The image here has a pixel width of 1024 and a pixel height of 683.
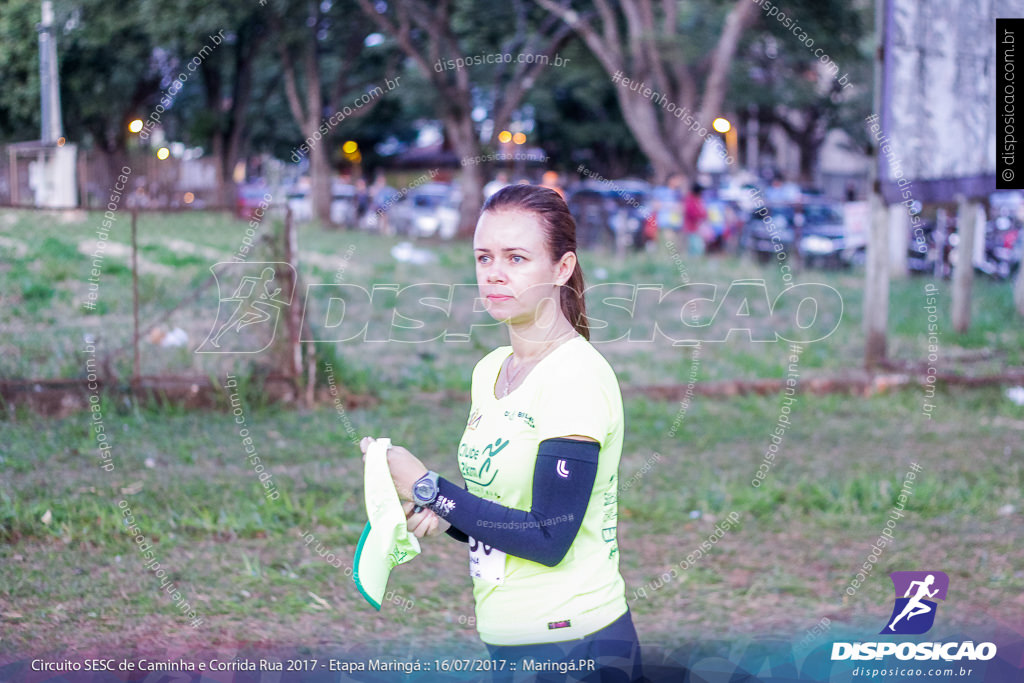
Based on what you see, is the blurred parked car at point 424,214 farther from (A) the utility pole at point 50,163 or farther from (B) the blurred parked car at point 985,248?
(A) the utility pole at point 50,163

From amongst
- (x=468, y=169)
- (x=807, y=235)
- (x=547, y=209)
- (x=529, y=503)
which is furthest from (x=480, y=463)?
(x=807, y=235)

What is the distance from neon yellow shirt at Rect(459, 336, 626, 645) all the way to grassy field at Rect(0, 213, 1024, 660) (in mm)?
2128

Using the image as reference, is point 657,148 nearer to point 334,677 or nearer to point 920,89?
point 920,89

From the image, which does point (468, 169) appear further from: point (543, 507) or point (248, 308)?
point (543, 507)

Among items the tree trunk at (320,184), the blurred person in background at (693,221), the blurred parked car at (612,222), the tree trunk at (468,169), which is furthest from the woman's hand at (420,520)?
the tree trunk at (320,184)

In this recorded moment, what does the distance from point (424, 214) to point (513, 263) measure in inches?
922

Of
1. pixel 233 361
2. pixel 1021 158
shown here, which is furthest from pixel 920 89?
pixel 233 361

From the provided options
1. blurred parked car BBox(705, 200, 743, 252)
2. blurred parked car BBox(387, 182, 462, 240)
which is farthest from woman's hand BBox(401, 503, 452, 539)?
blurred parked car BBox(387, 182, 462, 240)

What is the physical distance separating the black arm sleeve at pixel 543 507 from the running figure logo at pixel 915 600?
6.78ft

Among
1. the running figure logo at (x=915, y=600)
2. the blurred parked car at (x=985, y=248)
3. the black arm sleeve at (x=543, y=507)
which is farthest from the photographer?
the blurred parked car at (x=985, y=248)

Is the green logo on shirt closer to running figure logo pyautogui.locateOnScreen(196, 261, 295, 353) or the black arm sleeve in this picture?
the black arm sleeve

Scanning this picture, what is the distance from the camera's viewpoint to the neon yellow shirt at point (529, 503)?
2090 millimetres

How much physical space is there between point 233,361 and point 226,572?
120 inches

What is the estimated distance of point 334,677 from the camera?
3670 mm
